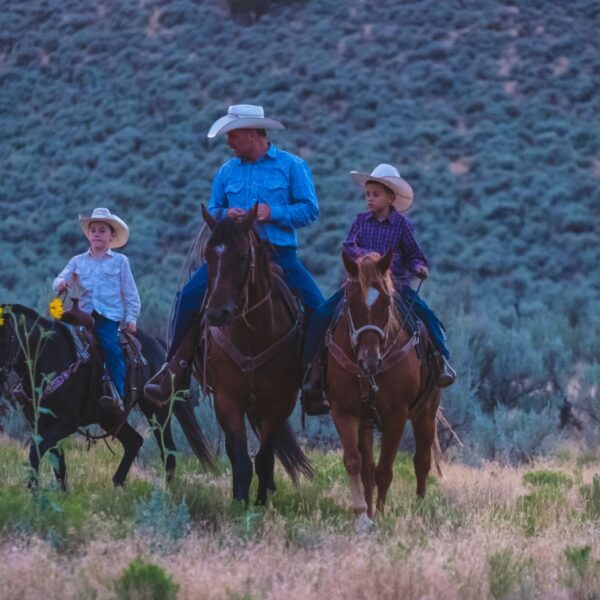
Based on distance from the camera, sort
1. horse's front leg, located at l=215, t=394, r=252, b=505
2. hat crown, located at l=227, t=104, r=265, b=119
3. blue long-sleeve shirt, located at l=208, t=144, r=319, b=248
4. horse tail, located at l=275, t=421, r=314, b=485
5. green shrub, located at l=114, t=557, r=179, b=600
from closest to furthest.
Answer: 1. green shrub, located at l=114, t=557, r=179, b=600
2. horse's front leg, located at l=215, t=394, r=252, b=505
3. blue long-sleeve shirt, located at l=208, t=144, r=319, b=248
4. hat crown, located at l=227, t=104, r=265, b=119
5. horse tail, located at l=275, t=421, r=314, b=485

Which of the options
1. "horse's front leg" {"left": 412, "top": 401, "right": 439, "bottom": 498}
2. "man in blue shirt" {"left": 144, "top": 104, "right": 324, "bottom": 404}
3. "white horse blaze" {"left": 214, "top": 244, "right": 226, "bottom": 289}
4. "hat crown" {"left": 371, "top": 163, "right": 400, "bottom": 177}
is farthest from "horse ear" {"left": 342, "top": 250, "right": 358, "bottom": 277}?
"horse's front leg" {"left": 412, "top": 401, "right": 439, "bottom": 498}

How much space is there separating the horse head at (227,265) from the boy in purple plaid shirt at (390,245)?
0.91 meters

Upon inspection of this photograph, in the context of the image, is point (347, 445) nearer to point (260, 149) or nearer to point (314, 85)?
point (260, 149)

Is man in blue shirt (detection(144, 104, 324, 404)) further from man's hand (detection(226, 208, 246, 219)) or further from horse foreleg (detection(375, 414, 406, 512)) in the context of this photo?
horse foreleg (detection(375, 414, 406, 512))

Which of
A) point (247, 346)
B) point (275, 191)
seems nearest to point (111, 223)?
point (275, 191)

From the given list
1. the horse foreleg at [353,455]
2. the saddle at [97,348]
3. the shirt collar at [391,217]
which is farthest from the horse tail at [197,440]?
the shirt collar at [391,217]

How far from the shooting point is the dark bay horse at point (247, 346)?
838 centimetres

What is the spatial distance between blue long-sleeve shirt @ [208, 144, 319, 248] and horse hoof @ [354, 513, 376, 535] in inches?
86.6

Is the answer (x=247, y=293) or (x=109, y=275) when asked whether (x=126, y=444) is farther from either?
(x=247, y=293)

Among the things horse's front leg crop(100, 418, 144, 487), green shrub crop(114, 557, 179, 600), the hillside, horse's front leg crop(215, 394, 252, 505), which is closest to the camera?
green shrub crop(114, 557, 179, 600)

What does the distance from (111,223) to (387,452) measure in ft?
10.3

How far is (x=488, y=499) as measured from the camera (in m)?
9.97

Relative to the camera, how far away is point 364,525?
8.04 metres

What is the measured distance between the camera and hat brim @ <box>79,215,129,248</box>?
34.5 ft
